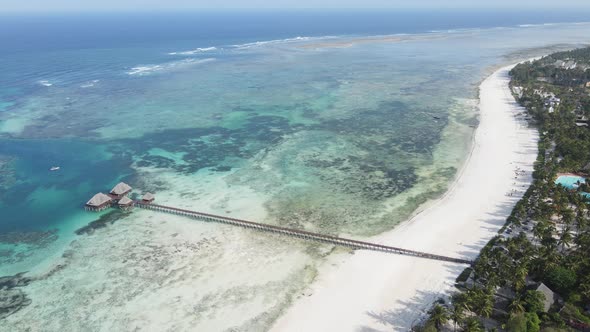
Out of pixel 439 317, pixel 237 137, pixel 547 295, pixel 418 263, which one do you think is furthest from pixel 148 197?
pixel 547 295

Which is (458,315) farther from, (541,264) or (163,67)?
(163,67)

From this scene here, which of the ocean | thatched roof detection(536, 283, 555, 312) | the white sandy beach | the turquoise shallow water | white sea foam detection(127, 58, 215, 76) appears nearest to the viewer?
thatched roof detection(536, 283, 555, 312)

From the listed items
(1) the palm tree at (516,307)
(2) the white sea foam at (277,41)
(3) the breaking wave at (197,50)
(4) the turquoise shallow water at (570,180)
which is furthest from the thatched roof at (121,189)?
(2) the white sea foam at (277,41)

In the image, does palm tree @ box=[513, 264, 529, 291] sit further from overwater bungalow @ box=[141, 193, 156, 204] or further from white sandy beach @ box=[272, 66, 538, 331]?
overwater bungalow @ box=[141, 193, 156, 204]

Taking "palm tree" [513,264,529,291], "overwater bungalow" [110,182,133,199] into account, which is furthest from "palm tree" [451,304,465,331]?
"overwater bungalow" [110,182,133,199]

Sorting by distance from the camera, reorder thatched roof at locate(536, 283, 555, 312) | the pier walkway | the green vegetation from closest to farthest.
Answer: the green vegetation < thatched roof at locate(536, 283, 555, 312) < the pier walkway

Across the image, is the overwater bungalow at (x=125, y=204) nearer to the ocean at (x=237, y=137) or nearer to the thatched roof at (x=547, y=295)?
the ocean at (x=237, y=137)
